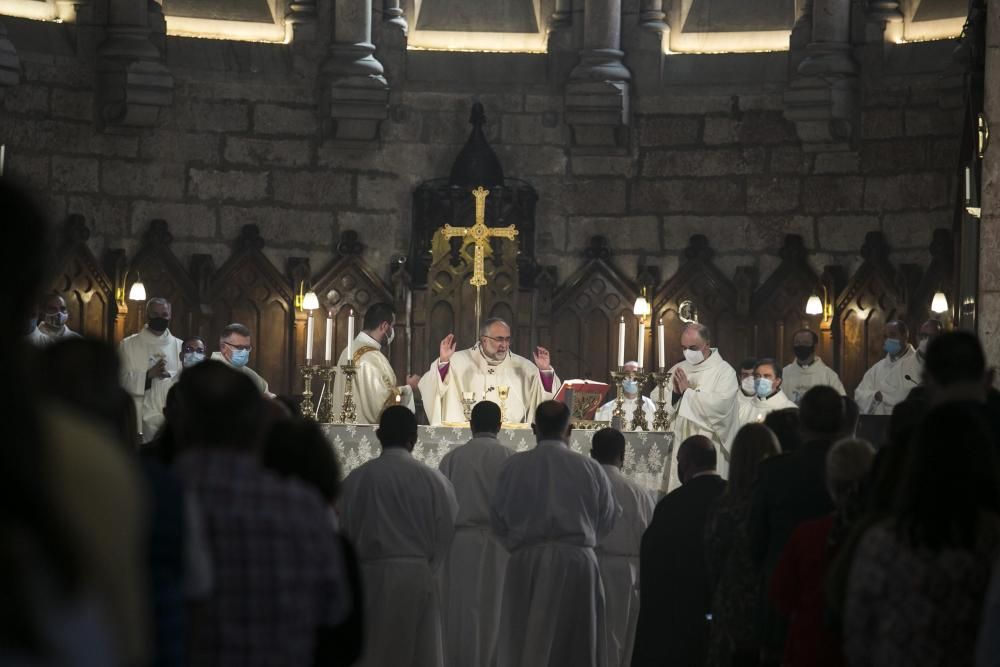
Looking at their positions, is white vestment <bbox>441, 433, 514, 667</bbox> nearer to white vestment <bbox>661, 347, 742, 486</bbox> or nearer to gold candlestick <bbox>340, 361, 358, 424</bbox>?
gold candlestick <bbox>340, 361, 358, 424</bbox>

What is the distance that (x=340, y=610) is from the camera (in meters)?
3.89

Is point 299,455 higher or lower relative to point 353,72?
lower

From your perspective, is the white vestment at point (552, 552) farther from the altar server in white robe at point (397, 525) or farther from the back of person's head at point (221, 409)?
the back of person's head at point (221, 409)

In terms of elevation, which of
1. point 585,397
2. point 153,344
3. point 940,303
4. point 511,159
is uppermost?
point 511,159

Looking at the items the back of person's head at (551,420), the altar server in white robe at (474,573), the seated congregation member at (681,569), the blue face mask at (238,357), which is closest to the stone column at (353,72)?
the blue face mask at (238,357)

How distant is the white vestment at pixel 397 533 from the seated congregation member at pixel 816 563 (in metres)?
2.67

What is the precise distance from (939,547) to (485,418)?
16.6 feet

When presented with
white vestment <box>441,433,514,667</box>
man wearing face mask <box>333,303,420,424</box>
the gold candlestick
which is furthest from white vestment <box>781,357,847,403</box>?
white vestment <box>441,433,514,667</box>

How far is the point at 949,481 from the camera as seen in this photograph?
12.5 feet

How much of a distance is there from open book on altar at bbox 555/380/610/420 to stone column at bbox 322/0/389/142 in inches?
175

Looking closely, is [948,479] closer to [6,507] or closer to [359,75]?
[6,507]

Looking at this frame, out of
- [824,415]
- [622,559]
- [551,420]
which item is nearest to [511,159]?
[622,559]

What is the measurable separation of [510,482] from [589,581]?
62cm

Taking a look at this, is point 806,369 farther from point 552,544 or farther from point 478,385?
point 552,544
